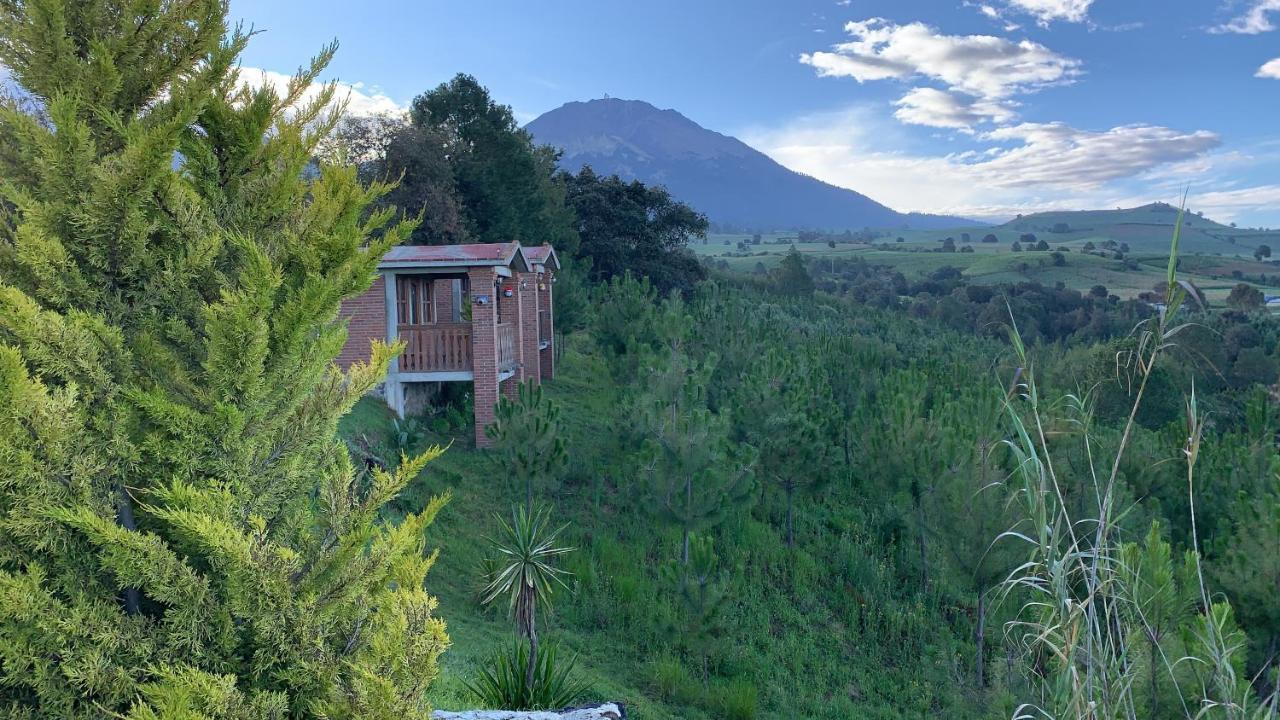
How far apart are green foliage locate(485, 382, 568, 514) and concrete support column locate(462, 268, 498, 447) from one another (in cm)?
315

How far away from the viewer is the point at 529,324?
24.0m

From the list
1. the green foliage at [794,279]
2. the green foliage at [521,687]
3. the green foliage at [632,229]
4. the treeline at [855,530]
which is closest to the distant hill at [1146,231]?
the green foliage at [794,279]

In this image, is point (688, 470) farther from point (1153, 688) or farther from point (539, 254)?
point (539, 254)

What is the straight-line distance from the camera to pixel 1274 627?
994cm

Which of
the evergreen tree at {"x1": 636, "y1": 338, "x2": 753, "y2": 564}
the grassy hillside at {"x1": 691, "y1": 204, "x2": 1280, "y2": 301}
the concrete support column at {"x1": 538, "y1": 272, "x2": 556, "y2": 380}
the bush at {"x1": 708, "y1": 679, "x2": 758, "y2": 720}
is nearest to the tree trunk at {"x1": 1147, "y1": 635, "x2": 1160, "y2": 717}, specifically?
the bush at {"x1": 708, "y1": 679, "x2": 758, "y2": 720}

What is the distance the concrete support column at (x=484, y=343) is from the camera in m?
18.3

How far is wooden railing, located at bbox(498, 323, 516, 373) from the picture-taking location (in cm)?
1981

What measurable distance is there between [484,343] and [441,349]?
1.26 m

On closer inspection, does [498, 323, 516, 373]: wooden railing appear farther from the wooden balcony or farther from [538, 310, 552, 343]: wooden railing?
[538, 310, 552, 343]: wooden railing

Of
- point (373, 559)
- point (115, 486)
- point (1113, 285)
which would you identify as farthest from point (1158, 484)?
point (1113, 285)

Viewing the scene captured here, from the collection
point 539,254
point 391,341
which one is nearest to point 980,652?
point 391,341

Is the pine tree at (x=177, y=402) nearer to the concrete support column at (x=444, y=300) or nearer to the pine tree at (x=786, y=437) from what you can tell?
the pine tree at (x=786, y=437)

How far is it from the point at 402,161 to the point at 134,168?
30335 mm

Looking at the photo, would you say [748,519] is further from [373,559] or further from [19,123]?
[19,123]
